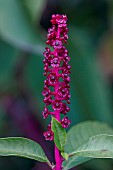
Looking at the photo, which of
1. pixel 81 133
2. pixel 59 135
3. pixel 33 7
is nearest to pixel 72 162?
pixel 59 135

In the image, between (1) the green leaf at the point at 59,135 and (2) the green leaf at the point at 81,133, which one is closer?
(1) the green leaf at the point at 59,135

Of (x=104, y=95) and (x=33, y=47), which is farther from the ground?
(x=33, y=47)

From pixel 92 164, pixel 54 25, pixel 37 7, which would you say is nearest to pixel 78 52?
pixel 37 7

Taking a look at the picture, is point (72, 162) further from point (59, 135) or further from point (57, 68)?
point (57, 68)

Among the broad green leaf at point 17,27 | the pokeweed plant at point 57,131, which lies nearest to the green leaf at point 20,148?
the pokeweed plant at point 57,131

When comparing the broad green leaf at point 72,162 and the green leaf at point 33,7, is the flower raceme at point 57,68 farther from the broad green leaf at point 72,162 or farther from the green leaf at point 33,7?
the green leaf at point 33,7

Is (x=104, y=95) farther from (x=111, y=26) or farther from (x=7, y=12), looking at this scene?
(x=7, y=12)
